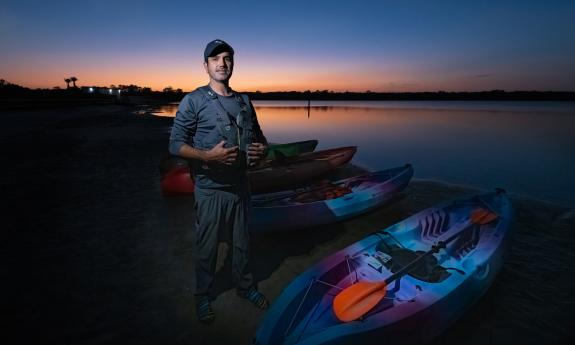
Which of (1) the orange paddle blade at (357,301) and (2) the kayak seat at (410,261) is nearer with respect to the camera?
(1) the orange paddle blade at (357,301)

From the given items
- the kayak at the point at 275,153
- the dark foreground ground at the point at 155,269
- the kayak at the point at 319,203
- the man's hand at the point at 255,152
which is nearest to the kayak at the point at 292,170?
the kayak at the point at 275,153

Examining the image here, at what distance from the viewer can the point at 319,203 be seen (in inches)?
262

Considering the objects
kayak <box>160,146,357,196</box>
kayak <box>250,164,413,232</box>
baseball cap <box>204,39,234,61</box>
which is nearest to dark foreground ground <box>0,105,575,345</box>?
kayak <box>250,164,413,232</box>

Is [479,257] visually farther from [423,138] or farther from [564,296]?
[423,138]

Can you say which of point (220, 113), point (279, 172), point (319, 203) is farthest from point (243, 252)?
point (279, 172)

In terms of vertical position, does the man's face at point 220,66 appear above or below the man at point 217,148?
above

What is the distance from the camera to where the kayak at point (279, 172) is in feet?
28.7

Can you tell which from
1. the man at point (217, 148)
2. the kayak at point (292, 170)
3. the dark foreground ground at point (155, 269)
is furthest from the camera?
the kayak at point (292, 170)

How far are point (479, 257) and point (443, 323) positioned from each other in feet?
4.53

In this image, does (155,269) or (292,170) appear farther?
(292,170)

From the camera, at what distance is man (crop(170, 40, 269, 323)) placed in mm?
2785

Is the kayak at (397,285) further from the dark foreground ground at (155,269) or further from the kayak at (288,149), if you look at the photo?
the kayak at (288,149)

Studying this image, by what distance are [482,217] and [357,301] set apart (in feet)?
12.5

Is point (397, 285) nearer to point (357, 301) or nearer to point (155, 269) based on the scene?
point (357, 301)
